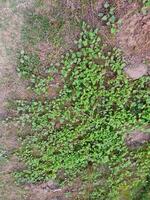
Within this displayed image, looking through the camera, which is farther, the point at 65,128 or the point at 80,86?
the point at 65,128

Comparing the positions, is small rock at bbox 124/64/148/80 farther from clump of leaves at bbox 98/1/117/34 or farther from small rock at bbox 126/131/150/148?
small rock at bbox 126/131/150/148

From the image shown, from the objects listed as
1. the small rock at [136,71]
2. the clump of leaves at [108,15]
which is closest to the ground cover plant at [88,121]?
the small rock at [136,71]

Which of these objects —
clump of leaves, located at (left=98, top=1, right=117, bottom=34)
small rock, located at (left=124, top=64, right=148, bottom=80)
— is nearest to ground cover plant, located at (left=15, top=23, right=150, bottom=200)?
small rock, located at (left=124, top=64, right=148, bottom=80)

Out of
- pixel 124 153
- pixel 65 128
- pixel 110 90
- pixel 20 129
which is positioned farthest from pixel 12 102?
pixel 124 153

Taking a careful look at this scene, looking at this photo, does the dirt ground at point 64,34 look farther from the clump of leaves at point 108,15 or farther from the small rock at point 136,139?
the small rock at point 136,139

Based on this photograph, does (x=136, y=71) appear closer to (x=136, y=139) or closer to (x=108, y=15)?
(x=108, y=15)

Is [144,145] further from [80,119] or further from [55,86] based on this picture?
[55,86]

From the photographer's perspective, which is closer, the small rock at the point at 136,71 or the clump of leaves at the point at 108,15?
the clump of leaves at the point at 108,15
